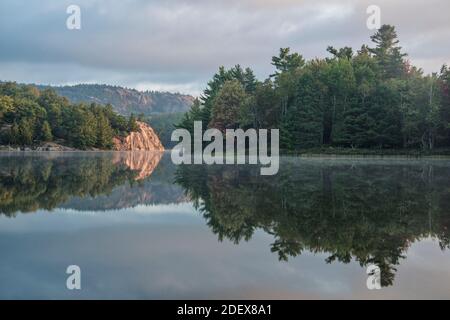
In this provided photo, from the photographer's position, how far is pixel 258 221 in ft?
33.7

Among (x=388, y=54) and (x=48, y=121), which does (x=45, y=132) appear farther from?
(x=388, y=54)

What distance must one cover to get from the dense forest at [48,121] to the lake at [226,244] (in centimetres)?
8887

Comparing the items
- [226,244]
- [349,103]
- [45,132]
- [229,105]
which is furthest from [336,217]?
[45,132]

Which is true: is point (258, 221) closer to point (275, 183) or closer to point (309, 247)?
point (309, 247)

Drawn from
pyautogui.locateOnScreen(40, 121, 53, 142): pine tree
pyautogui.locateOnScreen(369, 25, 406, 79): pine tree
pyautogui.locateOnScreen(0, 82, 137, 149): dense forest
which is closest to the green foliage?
pyautogui.locateOnScreen(369, 25, 406, 79): pine tree

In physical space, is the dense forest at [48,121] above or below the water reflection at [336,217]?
above

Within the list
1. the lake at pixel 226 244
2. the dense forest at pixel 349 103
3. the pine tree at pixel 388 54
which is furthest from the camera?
the pine tree at pixel 388 54

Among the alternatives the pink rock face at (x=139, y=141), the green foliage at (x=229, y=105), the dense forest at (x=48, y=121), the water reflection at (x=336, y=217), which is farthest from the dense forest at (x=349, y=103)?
the pink rock face at (x=139, y=141)

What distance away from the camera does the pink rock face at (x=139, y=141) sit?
127375mm

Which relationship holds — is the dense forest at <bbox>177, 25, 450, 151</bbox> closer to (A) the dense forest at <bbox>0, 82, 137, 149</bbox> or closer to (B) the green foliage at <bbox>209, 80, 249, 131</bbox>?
(B) the green foliage at <bbox>209, 80, 249, 131</bbox>

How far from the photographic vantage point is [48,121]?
107 meters

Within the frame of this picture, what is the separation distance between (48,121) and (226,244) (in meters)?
108

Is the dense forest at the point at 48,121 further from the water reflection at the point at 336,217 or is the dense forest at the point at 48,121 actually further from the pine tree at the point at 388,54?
the water reflection at the point at 336,217
